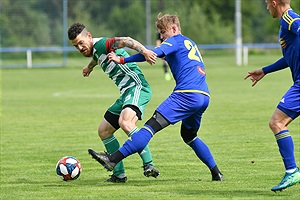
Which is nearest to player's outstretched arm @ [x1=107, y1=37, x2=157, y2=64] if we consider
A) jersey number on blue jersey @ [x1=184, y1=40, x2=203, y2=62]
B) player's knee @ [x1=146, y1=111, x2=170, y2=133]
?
jersey number on blue jersey @ [x1=184, y1=40, x2=203, y2=62]

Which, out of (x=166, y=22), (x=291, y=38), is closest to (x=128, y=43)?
(x=166, y=22)

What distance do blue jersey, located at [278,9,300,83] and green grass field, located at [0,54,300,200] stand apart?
53.5 inches

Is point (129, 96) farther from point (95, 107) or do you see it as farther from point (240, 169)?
point (95, 107)

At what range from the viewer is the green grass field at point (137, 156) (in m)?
8.28

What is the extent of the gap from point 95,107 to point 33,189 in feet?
36.3

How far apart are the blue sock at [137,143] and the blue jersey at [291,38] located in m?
1.72

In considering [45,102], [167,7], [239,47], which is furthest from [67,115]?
[167,7]

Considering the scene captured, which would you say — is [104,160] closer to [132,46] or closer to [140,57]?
[140,57]

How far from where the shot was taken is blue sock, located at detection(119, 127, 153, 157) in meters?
8.19

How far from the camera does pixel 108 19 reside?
1895 inches

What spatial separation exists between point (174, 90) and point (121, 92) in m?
0.85

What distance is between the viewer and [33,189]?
8555 millimetres

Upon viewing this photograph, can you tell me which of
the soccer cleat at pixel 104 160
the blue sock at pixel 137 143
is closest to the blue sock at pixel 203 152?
the blue sock at pixel 137 143

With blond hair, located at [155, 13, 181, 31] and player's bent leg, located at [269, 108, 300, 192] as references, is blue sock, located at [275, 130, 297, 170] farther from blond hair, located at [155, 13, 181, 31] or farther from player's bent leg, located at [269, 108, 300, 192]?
blond hair, located at [155, 13, 181, 31]
